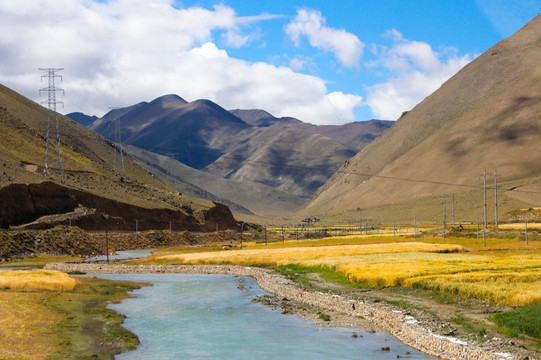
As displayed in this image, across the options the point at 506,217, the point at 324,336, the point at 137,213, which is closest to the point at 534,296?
the point at 324,336

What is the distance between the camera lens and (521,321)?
28.6 m

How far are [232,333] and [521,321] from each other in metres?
15.5

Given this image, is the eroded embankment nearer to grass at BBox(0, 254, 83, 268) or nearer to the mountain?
grass at BBox(0, 254, 83, 268)

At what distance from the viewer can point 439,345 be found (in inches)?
1088

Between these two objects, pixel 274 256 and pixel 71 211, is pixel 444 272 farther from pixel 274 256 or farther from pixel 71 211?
pixel 71 211

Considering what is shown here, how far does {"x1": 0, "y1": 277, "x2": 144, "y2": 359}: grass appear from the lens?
2711cm

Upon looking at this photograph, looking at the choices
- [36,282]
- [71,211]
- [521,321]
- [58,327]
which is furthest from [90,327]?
[71,211]

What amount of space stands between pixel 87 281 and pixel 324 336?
105ft

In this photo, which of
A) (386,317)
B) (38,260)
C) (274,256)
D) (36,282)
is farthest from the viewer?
(38,260)

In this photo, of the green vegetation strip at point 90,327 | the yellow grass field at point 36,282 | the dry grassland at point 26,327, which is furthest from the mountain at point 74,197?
the dry grassland at point 26,327

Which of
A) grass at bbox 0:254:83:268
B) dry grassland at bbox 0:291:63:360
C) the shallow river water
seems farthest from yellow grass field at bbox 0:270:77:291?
grass at bbox 0:254:83:268

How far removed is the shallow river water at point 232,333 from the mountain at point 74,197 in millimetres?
79235

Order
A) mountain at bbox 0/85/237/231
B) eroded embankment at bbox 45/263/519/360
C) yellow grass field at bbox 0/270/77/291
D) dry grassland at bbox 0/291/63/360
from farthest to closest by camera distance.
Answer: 1. mountain at bbox 0/85/237/231
2. yellow grass field at bbox 0/270/77/291
3. dry grassland at bbox 0/291/63/360
4. eroded embankment at bbox 45/263/519/360

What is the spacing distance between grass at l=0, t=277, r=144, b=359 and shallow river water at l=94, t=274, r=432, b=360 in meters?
1.27
